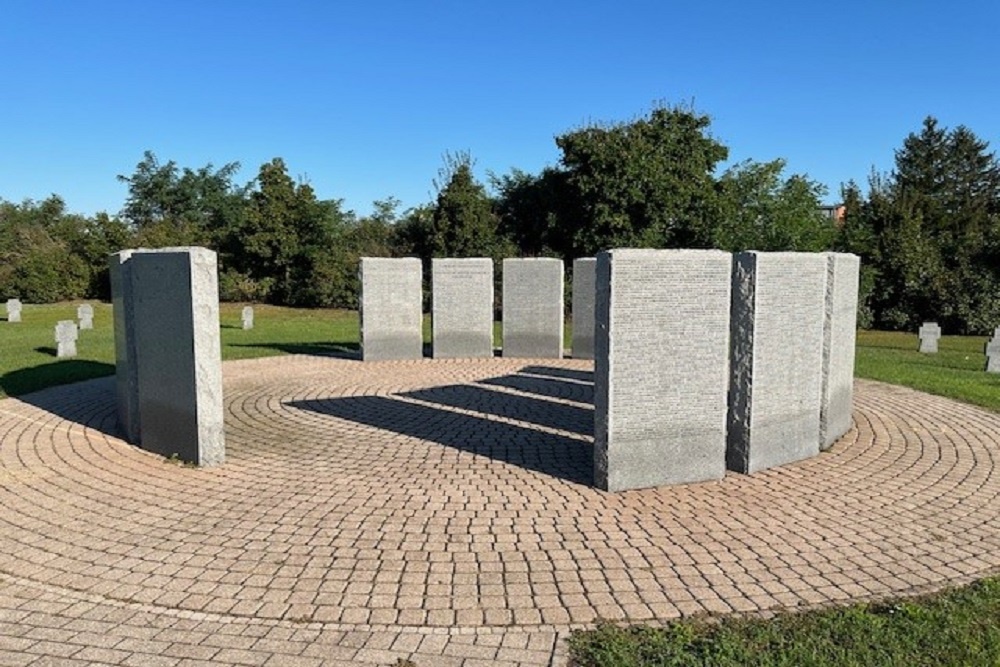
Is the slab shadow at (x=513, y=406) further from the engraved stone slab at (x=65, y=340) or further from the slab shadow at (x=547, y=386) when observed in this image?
the engraved stone slab at (x=65, y=340)

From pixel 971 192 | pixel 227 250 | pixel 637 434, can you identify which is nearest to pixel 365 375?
pixel 637 434

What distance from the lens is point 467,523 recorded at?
527 centimetres

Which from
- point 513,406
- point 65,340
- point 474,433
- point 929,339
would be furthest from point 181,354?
point 929,339

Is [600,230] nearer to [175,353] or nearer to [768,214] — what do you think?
[768,214]

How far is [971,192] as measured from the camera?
4609 cm

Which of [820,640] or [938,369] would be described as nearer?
[820,640]

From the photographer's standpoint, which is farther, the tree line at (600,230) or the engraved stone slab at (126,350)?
the tree line at (600,230)

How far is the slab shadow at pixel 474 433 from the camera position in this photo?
6.85 m

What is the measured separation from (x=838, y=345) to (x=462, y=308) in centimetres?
811

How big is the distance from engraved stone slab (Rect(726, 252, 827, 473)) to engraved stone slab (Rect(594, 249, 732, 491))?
11.4 inches

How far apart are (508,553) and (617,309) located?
88.4 inches

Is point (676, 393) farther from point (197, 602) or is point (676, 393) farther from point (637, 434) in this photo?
point (197, 602)

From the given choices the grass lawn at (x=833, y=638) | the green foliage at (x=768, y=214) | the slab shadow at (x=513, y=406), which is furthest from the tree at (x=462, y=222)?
the grass lawn at (x=833, y=638)

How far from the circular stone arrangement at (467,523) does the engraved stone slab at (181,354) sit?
258 mm
